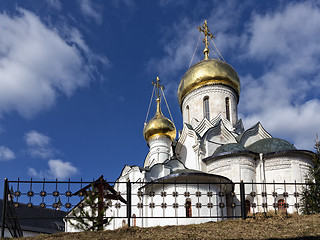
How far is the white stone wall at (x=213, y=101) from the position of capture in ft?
71.2

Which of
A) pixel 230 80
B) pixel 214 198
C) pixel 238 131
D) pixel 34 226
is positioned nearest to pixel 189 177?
pixel 214 198

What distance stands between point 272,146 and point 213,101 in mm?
5115

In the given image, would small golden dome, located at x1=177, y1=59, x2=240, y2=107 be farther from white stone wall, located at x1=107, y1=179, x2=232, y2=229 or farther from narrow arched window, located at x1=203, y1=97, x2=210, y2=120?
white stone wall, located at x1=107, y1=179, x2=232, y2=229

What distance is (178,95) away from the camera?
77.8 ft

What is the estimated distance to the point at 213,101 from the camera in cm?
2177

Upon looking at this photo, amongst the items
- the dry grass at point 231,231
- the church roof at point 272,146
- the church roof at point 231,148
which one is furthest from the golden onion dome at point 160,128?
the dry grass at point 231,231

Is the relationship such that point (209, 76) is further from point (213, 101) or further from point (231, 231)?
point (231, 231)

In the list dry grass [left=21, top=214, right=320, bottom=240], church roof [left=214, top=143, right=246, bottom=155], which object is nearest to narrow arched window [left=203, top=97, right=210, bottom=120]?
church roof [left=214, top=143, right=246, bottom=155]

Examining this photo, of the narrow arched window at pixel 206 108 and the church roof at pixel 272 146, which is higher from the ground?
the narrow arched window at pixel 206 108

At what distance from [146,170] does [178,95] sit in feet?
20.8

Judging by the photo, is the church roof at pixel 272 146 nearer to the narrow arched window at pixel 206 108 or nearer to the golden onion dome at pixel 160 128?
the narrow arched window at pixel 206 108

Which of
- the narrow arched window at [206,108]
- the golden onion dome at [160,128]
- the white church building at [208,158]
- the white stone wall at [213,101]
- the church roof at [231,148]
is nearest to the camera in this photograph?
the white church building at [208,158]

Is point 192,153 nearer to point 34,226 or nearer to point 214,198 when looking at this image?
point 214,198

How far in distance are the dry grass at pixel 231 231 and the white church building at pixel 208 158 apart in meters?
6.17
